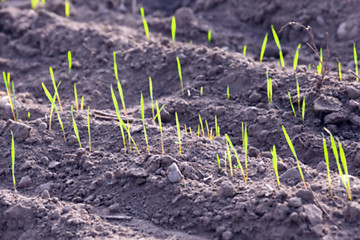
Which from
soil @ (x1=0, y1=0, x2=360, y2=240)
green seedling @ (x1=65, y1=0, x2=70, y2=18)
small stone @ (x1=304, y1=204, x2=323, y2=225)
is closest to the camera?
small stone @ (x1=304, y1=204, x2=323, y2=225)

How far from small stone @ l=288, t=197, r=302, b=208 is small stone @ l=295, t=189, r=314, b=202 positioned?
0.03 meters

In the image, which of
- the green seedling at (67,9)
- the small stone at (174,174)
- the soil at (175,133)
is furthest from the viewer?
the green seedling at (67,9)

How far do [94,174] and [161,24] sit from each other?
2100mm

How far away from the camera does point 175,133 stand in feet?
8.73

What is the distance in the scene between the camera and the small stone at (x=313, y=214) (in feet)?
6.23

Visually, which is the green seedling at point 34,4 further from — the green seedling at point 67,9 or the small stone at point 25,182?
the small stone at point 25,182

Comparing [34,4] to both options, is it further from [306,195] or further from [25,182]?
[306,195]

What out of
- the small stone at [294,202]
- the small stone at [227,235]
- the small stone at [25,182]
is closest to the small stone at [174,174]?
the small stone at [227,235]

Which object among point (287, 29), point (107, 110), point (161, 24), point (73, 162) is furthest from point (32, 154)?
point (287, 29)

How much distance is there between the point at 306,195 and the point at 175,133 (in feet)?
2.92

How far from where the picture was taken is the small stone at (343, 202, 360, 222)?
1919 mm

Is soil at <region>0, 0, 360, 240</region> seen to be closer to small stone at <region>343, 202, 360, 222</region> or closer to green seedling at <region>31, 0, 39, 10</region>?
small stone at <region>343, 202, 360, 222</region>

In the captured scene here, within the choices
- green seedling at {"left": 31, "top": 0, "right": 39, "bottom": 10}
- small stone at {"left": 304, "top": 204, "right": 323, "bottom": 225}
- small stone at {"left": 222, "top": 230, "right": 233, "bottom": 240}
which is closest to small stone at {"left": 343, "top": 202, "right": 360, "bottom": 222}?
small stone at {"left": 304, "top": 204, "right": 323, "bottom": 225}

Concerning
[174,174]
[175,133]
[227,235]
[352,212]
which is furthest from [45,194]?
[352,212]
